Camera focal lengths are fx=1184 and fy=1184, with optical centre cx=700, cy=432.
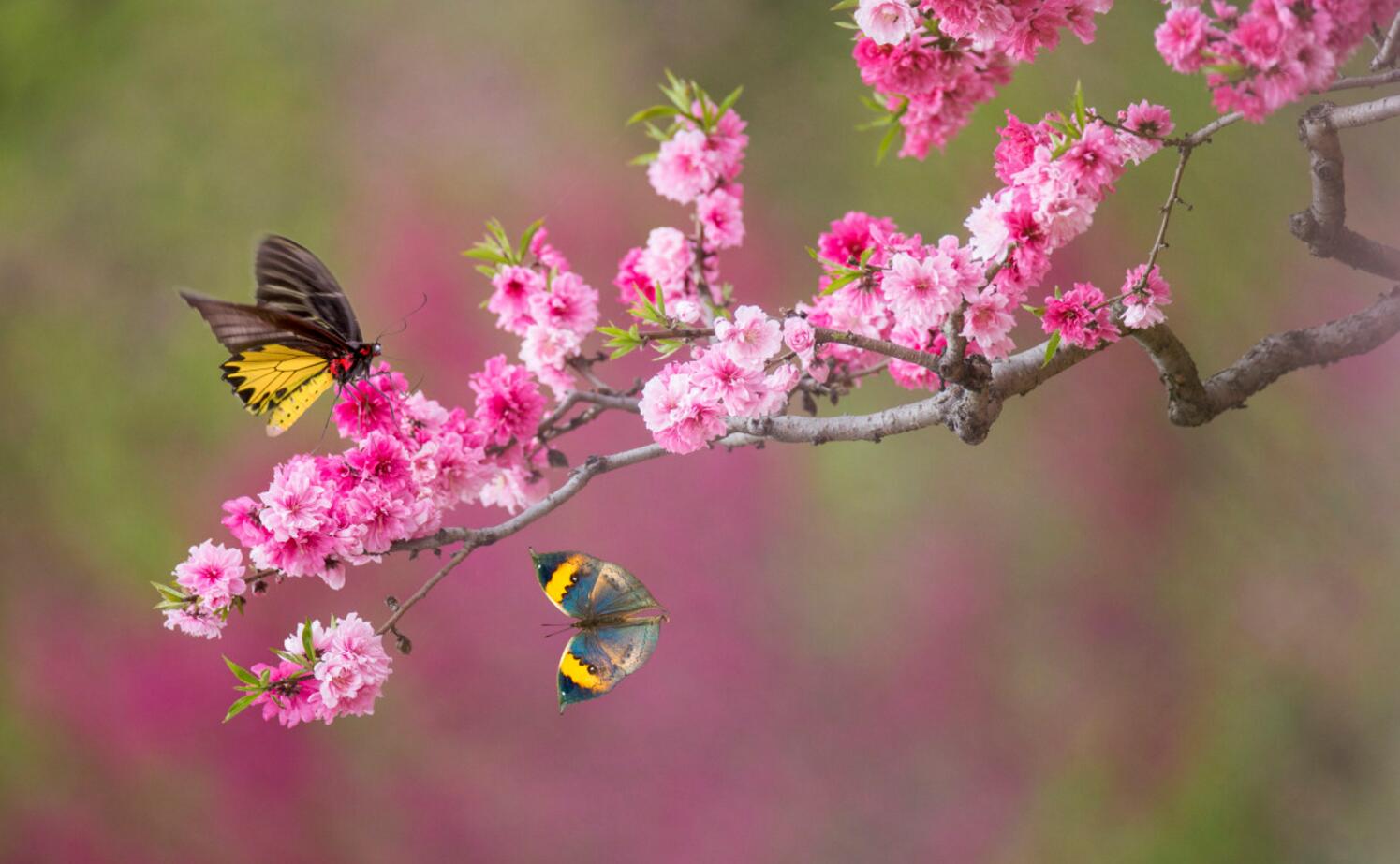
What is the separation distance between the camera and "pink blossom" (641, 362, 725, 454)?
44.0 inches

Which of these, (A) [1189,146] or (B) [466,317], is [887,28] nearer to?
(A) [1189,146]

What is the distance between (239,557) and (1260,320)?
1659 millimetres

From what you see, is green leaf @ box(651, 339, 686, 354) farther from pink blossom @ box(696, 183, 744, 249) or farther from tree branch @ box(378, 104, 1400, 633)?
pink blossom @ box(696, 183, 744, 249)

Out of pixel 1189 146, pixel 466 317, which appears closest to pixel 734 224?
pixel 1189 146

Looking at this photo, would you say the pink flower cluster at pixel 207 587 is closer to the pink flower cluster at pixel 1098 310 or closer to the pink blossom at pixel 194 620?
the pink blossom at pixel 194 620

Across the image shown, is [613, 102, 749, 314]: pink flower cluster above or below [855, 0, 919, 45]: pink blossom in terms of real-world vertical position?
above

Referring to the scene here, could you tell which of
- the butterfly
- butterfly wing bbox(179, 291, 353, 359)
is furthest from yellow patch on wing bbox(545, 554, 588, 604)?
butterfly wing bbox(179, 291, 353, 359)

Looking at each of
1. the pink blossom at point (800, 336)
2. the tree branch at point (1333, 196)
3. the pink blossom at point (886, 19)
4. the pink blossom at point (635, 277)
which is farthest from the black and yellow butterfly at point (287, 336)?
the tree branch at point (1333, 196)

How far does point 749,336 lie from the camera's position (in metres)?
1.09

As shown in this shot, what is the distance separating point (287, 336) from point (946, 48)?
752 millimetres

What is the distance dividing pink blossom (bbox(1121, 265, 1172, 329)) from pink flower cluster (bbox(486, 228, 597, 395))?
59 centimetres

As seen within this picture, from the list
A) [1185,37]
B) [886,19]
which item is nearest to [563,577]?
[886,19]

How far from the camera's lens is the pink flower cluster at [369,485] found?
3.68 ft

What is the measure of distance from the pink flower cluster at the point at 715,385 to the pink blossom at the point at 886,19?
29 cm
